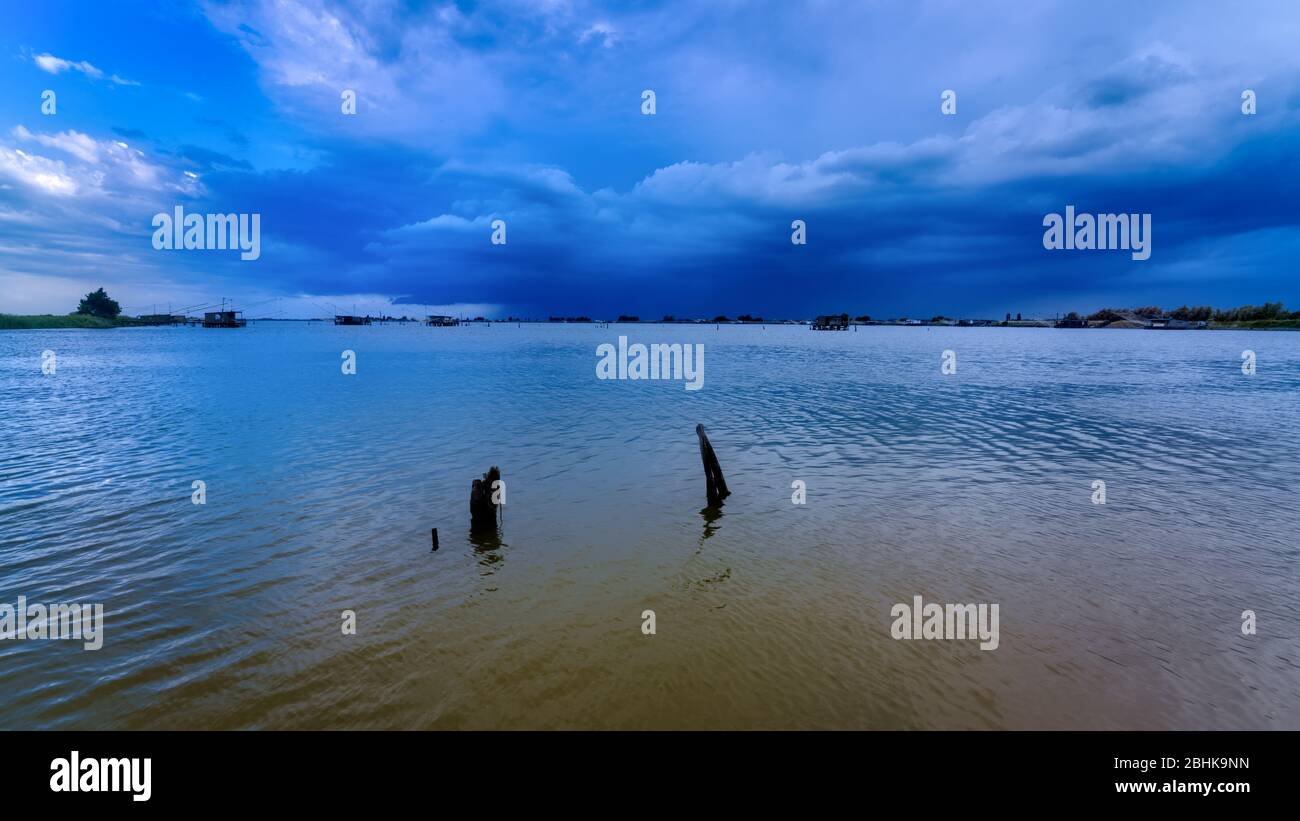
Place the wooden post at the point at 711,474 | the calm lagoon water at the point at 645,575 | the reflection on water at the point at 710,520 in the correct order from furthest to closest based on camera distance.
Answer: the wooden post at the point at 711,474 < the reflection on water at the point at 710,520 < the calm lagoon water at the point at 645,575

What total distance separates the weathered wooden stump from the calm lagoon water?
694 mm

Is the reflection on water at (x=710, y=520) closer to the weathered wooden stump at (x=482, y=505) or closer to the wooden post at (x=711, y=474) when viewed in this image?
the wooden post at (x=711, y=474)

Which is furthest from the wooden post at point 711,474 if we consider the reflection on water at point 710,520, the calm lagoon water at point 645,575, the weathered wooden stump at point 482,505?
the weathered wooden stump at point 482,505

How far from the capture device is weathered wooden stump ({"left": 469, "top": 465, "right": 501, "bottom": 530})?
1848 cm

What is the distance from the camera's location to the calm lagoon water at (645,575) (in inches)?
396

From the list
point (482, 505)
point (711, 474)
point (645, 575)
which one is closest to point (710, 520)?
point (711, 474)

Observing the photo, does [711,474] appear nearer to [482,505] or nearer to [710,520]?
[710,520]

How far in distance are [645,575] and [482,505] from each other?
636cm

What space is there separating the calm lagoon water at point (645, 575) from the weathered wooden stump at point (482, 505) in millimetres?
694

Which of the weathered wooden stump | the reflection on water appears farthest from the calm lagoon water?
the weathered wooden stump

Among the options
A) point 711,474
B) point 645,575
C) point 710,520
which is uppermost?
point 711,474

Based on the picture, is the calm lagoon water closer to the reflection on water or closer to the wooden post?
the reflection on water

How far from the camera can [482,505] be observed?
18547 millimetres
